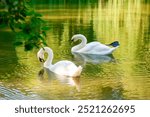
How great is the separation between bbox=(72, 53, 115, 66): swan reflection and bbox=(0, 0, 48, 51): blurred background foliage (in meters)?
7.16

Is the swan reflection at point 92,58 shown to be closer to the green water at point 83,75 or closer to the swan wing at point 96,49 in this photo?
the green water at point 83,75

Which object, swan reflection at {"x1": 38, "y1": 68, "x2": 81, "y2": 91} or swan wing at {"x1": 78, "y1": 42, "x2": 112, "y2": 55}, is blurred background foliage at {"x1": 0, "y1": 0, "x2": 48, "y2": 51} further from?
swan wing at {"x1": 78, "y1": 42, "x2": 112, "y2": 55}

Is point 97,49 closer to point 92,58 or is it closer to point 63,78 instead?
point 92,58

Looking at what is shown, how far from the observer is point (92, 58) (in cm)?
979

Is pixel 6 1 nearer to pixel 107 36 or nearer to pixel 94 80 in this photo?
pixel 94 80

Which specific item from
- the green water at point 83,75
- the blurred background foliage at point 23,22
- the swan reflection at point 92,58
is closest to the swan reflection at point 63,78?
the green water at point 83,75

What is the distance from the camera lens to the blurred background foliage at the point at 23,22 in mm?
1807

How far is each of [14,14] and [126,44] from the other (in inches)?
→ 363

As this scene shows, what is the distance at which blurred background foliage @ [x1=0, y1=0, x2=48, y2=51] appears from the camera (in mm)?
1807

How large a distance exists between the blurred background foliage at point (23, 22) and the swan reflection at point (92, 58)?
7.16 m

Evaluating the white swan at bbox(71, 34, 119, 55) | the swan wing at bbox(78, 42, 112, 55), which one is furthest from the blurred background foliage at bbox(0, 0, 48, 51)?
the swan wing at bbox(78, 42, 112, 55)

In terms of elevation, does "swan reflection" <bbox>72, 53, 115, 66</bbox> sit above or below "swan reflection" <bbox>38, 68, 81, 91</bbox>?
below

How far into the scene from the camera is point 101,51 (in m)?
10.3

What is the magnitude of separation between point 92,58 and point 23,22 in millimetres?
7966
